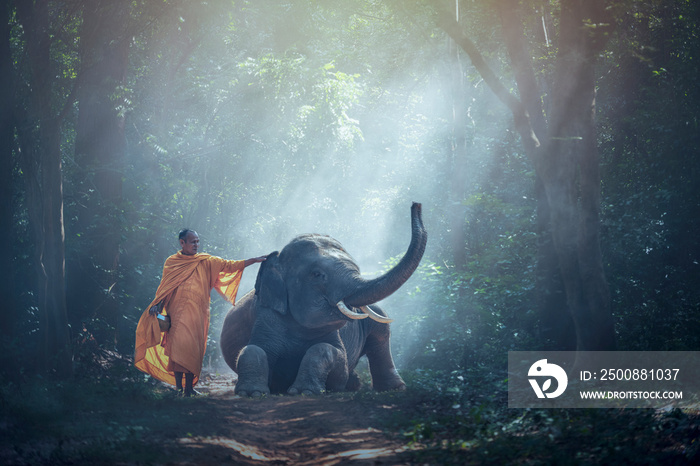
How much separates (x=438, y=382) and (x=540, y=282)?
3382 millimetres

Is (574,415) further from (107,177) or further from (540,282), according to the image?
(107,177)

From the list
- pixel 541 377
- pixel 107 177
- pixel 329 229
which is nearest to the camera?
pixel 541 377

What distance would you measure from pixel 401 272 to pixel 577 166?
112 inches

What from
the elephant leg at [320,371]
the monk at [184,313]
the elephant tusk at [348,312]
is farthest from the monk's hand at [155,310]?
the elephant tusk at [348,312]

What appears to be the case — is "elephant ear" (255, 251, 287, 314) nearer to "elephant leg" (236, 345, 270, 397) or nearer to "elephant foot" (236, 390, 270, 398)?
"elephant leg" (236, 345, 270, 397)

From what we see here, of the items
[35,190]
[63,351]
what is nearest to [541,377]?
[63,351]

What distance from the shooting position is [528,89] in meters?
9.80

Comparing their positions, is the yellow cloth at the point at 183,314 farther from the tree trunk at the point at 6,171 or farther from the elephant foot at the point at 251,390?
the tree trunk at the point at 6,171

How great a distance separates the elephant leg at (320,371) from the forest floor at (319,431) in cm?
74

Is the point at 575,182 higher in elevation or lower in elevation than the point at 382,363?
higher

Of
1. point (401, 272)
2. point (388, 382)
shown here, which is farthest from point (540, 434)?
point (388, 382)

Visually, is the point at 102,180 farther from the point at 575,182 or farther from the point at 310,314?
the point at 575,182

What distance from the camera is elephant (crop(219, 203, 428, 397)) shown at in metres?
8.84

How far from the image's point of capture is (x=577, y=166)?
29.5 ft
